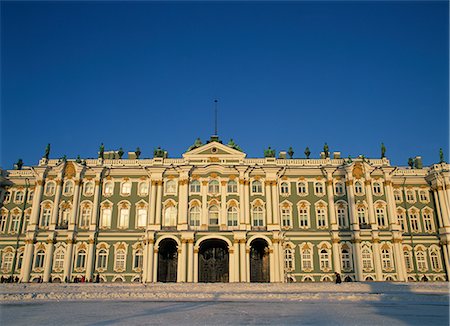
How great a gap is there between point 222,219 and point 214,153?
8.40 meters

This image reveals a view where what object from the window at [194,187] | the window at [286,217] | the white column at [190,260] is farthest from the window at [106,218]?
the window at [286,217]

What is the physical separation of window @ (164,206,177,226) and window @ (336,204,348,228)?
19.5 metres

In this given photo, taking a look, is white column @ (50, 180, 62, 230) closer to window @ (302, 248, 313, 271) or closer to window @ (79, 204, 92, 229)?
window @ (79, 204, 92, 229)

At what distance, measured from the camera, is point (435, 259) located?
48219 millimetres

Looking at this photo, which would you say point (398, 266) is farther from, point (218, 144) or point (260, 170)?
point (218, 144)

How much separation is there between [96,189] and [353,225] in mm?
30932

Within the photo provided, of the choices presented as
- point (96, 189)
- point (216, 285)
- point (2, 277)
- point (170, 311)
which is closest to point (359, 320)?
point (170, 311)

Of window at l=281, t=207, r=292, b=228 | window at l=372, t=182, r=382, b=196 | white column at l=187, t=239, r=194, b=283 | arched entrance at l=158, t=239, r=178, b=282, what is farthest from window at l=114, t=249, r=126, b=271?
window at l=372, t=182, r=382, b=196

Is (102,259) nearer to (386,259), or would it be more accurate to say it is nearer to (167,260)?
(167,260)

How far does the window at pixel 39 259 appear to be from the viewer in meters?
46.3

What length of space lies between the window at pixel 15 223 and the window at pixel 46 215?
3598mm

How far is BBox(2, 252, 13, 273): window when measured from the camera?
47188 mm

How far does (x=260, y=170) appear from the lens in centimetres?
4834

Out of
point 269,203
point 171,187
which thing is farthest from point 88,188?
point 269,203
